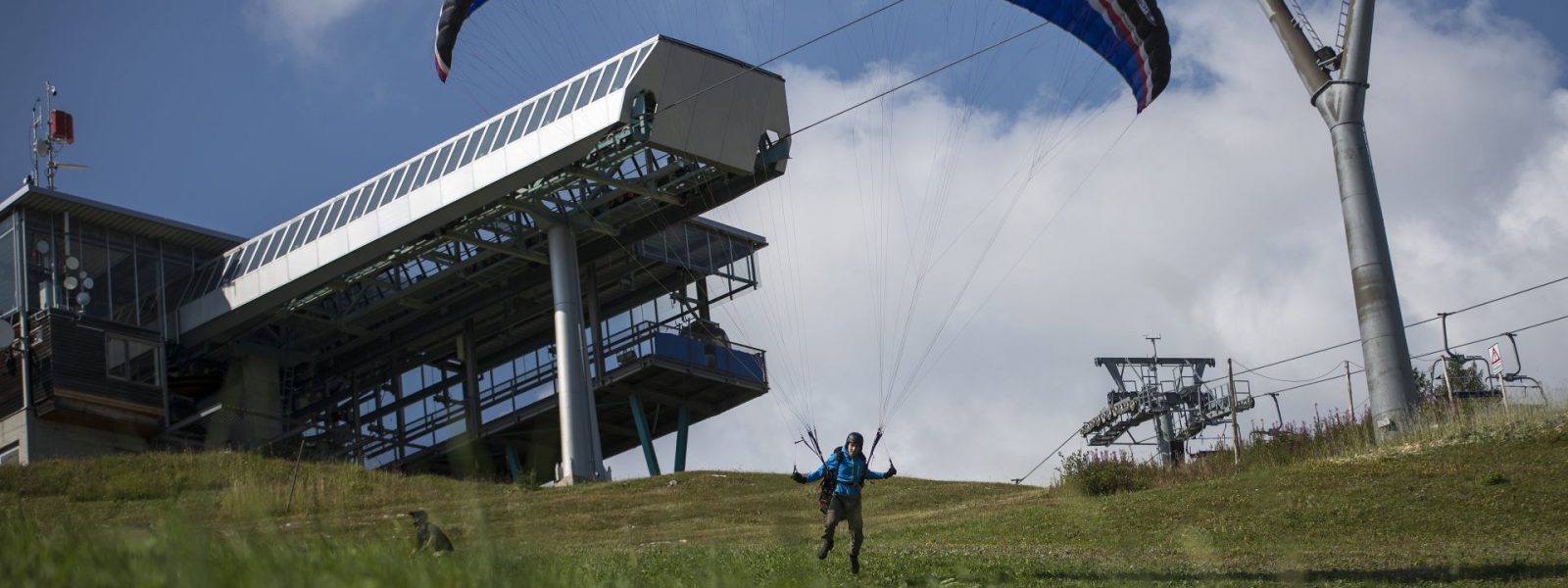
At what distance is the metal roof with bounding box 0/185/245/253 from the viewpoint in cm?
4312

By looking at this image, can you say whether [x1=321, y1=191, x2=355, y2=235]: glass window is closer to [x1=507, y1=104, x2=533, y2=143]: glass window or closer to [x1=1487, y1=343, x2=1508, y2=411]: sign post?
[x1=507, y1=104, x2=533, y2=143]: glass window

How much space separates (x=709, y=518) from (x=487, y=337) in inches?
931

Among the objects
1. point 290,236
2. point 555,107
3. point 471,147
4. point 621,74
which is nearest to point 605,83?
point 621,74

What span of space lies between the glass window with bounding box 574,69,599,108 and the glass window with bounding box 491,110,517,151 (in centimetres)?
242

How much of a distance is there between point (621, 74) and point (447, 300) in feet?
42.6

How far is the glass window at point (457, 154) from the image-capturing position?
130 feet

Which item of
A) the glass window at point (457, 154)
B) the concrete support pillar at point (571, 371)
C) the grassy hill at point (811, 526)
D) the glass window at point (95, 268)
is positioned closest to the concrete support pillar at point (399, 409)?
the glass window at point (95, 268)

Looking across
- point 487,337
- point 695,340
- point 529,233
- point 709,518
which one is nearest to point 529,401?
point 487,337

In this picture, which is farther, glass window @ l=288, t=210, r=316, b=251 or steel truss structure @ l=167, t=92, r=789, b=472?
glass window @ l=288, t=210, r=316, b=251

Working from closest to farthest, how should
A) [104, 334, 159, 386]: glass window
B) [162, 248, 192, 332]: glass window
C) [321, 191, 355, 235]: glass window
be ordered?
[321, 191, 355, 235]: glass window → [104, 334, 159, 386]: glass window → [162, 248, 192, 332]: glass window

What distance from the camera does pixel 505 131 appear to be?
3888 centimetres

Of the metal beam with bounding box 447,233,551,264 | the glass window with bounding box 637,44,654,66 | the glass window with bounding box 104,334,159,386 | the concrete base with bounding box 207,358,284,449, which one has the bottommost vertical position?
the concrete base with bounding box 207,358,284,449

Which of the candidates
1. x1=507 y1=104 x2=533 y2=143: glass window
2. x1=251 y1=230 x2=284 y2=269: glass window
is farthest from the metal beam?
x1=251 y1=230 x2=284 y2=269: glass window

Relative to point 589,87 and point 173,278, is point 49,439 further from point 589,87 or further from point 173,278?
point 589,87
